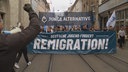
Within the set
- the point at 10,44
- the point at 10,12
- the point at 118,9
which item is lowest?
the point at 10,44

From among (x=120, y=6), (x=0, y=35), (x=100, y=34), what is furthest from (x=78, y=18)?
(x=0, y=35)

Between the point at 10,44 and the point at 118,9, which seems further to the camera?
the point at 118,9

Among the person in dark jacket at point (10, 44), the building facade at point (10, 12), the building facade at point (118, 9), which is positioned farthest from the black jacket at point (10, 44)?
the building facade at point (118, 9)

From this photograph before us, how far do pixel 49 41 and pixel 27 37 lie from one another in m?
16.9

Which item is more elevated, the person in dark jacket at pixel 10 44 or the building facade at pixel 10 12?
the building facade at pixel 10 12

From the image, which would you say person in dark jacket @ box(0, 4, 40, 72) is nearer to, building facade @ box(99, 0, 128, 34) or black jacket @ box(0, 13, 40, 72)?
black jacket @ box(0, 13, 40, 72)

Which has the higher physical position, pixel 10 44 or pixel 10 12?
pixel 10 12

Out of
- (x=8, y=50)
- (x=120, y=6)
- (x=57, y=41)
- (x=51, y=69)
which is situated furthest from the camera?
(x=120, y=6)

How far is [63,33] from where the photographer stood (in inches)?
773

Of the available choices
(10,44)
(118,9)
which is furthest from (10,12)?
(10,44)

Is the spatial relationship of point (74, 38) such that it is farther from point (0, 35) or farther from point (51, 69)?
point (0, 35)

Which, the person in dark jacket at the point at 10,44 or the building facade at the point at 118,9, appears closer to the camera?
the person in dark jacket at the point at 10,44

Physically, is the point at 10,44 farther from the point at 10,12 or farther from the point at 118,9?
the point at 118,9

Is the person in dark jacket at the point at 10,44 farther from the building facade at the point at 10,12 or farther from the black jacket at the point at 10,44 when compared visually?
the building facade at the point at 10,12
